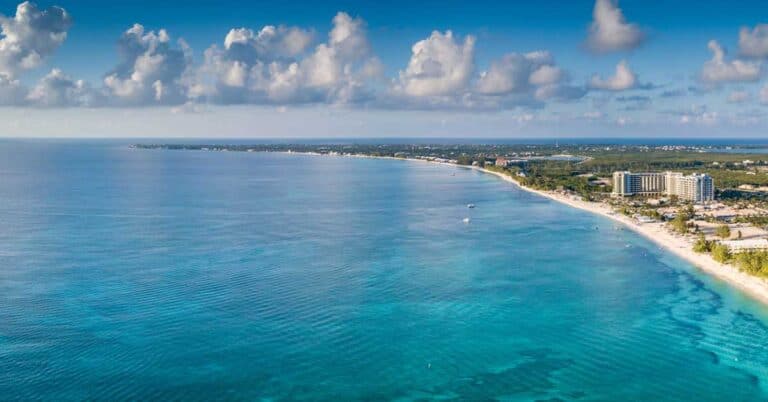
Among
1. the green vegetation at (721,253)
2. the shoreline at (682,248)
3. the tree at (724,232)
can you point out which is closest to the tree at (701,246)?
the shoreline at (682,248)

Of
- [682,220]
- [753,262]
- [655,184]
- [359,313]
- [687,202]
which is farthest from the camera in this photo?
[655,184]

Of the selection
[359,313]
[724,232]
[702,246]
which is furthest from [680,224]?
[359,313]

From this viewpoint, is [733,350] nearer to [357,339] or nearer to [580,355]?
[580,355]

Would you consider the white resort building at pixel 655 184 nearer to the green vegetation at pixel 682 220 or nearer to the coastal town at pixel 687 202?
Answer: the coastal town at pixel 687 202

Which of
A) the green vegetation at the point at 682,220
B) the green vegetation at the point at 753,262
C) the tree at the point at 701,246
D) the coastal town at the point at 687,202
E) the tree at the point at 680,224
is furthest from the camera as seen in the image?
the green vegetation at the point at 682,220

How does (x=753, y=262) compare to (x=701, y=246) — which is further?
(x=701, y=246)

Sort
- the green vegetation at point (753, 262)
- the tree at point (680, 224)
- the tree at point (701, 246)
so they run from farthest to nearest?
the tree at point (680, 224) < the tree at point (701, 246) < the green vegetation at point (753, 262)

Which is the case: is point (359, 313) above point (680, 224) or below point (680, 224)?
below

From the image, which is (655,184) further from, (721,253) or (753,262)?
(753,262)

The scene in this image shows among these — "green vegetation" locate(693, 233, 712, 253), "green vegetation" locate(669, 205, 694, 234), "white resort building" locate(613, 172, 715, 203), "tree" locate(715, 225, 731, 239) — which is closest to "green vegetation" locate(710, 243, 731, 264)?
"green vegetation" locate(693, 233, 712, 253)
